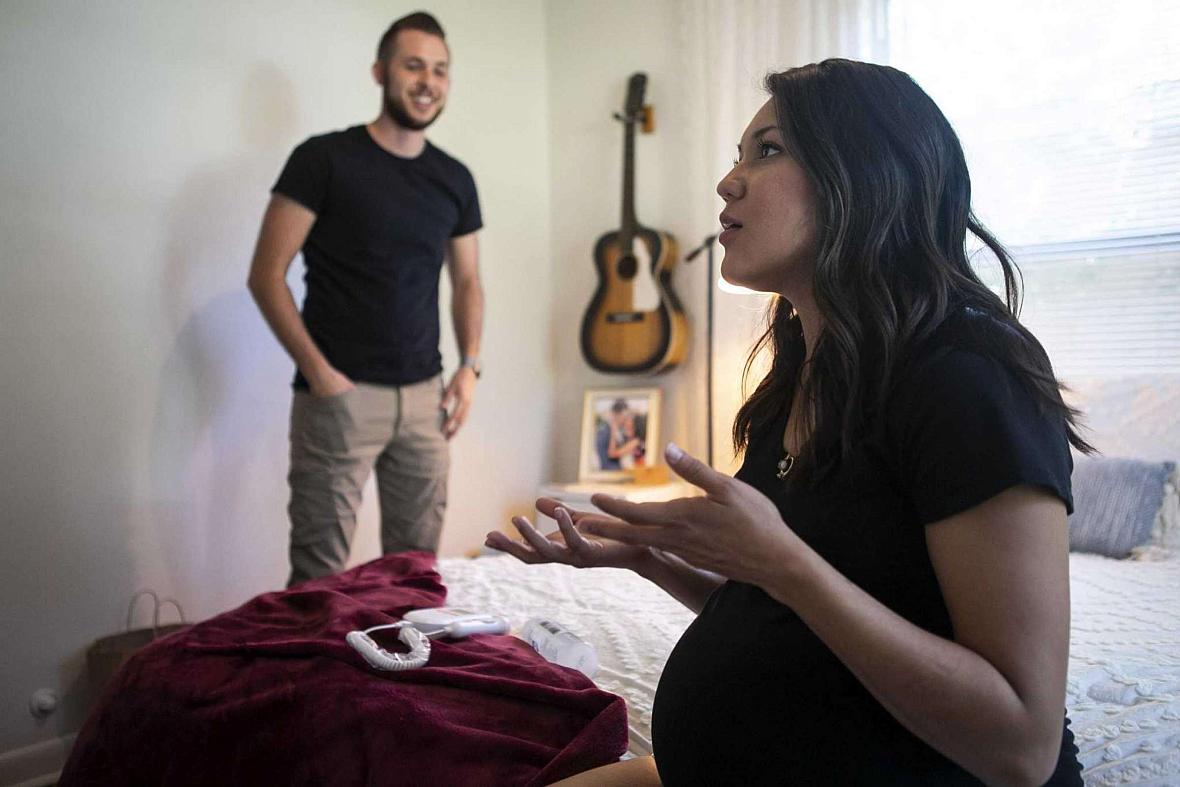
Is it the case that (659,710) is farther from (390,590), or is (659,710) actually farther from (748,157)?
→ (390,590)

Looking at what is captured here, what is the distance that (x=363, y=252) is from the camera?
249 cm

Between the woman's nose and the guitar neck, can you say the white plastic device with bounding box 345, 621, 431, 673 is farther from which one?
the guitar neck

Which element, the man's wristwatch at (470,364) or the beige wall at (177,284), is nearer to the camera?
the beige wall at (177,284)

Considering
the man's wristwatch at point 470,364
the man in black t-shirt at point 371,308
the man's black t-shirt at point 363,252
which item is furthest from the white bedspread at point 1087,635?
the man's wristwatch at point 470,364

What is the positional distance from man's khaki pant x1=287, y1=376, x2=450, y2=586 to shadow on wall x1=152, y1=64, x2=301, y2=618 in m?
0.41

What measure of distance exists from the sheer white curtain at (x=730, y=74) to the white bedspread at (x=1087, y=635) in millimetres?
1290

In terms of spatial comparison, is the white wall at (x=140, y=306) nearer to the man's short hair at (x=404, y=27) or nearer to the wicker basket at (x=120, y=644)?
the wicker basket at (x=120, y=644)

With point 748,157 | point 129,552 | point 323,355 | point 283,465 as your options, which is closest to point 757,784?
point 748,157

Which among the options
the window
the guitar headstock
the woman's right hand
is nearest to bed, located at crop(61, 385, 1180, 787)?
the woman's right hand

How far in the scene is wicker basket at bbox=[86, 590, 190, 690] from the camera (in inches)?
92.5

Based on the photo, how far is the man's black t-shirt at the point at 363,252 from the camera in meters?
2.45

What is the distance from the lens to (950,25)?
9.23ft

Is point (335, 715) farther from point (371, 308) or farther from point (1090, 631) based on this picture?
point (371, 308)

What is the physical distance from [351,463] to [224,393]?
0.59 m
